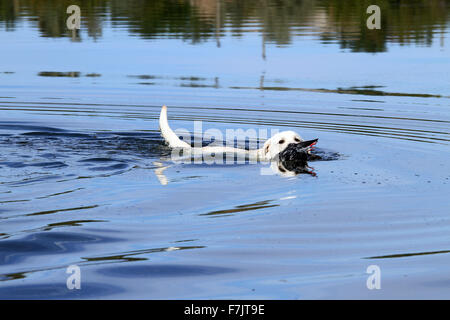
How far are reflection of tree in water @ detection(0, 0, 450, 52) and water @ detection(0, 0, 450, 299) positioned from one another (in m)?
2.07

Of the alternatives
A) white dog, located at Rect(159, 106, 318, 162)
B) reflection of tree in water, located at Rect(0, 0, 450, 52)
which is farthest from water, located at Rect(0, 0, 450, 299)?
reflection of tree in water, located at Rect(0, 0, 450, 52)

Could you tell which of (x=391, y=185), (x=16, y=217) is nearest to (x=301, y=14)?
(x=391, y=185)

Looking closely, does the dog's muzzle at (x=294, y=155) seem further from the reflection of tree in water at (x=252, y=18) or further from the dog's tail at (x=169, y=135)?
the reflection of tree in water at (x=252, y=18)

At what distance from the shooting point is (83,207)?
7996 mm

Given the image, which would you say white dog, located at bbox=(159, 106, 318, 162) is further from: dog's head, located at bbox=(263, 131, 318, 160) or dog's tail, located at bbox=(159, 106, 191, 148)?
dog's tail, located at bbox=(159, 106, 191, 148)

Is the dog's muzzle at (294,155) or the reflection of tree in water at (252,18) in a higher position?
the reflection of tree in water at (252,18)

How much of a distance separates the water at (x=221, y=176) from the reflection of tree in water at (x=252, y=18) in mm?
2073

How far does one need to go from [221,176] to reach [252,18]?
24019 millimetres

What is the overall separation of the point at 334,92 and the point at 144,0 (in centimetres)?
2427

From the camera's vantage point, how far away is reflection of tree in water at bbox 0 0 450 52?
26.6 metres

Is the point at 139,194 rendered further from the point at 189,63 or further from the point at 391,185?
the point at 189,63

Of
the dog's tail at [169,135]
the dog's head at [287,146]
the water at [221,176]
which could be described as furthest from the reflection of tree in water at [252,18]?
the dog's head at [287,146]

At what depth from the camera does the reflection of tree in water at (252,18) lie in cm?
2658

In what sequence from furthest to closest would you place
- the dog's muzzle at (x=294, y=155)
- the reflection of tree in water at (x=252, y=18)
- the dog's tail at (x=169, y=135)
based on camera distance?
the reflection of tree in water at (x=252, y=18) → the dog's tail at (x=169, y=135) → the dog's muzzle at (x=294, y=155)
